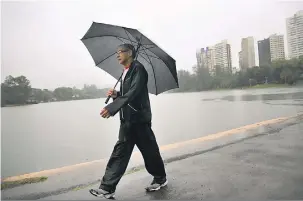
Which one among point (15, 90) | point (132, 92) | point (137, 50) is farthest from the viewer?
point (15, 90)

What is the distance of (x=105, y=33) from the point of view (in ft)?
9.01

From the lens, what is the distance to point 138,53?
289 centimetres

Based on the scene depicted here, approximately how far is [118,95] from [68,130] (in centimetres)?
167

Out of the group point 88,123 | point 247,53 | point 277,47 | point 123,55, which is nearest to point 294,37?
point 277,47

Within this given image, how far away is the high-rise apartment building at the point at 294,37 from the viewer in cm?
413

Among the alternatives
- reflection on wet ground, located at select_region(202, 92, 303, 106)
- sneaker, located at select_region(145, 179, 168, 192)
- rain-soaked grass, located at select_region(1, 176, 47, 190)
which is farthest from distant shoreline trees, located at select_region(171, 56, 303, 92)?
rain-soaked grass, located at select_region(1, 176, 47, 190)

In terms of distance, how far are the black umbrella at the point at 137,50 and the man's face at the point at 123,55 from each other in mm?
151

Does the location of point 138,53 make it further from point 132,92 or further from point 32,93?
point 32,93

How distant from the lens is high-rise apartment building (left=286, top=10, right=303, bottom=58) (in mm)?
4133

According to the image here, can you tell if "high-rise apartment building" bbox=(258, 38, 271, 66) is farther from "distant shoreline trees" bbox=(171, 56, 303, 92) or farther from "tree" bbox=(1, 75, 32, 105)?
"tree" bbox=(1, 75, 32, 105)

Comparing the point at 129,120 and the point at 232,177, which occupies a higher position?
the point at 129,120

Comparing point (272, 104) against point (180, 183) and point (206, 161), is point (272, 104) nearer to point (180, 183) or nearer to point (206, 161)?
point (206, 161)

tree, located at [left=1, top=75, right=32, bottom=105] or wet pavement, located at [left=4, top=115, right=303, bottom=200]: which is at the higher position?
tree, located at [left=1, top=75, right=32, bottom=105]

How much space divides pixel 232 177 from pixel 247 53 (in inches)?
80.5
